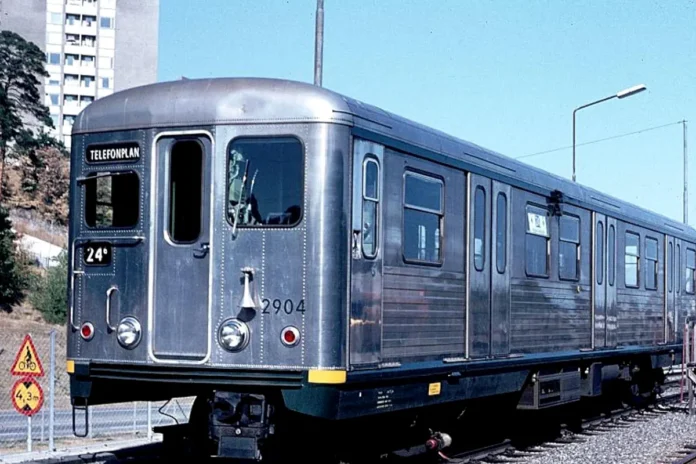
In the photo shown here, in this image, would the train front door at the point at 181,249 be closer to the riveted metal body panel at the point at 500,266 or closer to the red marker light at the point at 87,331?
the red marker light at the point at 87,331

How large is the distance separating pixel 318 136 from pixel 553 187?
18.8 feet

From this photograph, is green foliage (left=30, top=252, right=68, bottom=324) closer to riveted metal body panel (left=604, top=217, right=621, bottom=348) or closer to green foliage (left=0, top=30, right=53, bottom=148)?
green foliage (left=0, top=30, right=53, bottom=148)

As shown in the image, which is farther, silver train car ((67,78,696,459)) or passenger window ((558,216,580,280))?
passenger window ((558,216,580,280))

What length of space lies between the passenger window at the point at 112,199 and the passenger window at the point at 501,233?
4.33m

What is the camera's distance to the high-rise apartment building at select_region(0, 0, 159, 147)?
86000 mm

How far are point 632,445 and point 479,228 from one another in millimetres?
4875

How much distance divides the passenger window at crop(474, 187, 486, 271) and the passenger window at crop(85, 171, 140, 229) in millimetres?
3764

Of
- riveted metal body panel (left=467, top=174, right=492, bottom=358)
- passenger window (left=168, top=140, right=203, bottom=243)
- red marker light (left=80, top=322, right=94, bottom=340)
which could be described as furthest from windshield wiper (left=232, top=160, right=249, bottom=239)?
riveted metal body panel (left=467, top=174, right=492, bottom=358)

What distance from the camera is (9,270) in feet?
146

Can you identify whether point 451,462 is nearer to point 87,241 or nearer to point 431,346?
point 431,346

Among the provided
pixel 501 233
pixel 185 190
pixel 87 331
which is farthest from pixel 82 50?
pixel 185 190

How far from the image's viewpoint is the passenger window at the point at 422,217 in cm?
992

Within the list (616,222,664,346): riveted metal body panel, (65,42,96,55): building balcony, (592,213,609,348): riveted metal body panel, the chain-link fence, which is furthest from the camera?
(65,42,96,55): building balcony

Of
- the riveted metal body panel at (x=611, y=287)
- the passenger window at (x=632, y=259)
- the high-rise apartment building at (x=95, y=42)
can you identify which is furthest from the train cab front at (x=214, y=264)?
the high-rise apartment building at (x=95, y=42)
